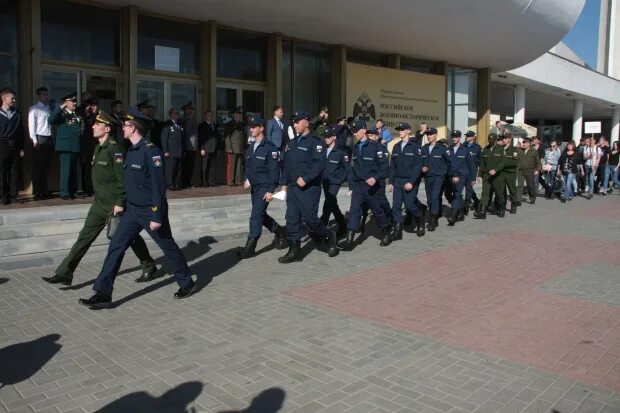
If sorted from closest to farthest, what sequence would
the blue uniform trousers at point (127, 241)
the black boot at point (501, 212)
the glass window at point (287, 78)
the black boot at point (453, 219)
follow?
1. the blue uniform trousers at point (127, 241)
2. the black boot at point (453, 219)
3. the black boot at point (501, 212)
4. the glass window at point (287, 78)

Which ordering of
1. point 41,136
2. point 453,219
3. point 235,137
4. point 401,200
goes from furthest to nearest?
point 235,137 → point 453,219 → point 401,200 → point 41,136

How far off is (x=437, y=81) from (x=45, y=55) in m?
12.4

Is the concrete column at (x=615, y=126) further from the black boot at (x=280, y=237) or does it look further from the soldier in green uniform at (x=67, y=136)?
the soldier in green uniform at (x=67, y=136)

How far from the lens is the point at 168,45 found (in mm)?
13195

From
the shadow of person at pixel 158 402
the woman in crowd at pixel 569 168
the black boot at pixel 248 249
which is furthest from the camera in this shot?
the woman in crowd at pixel 569 168

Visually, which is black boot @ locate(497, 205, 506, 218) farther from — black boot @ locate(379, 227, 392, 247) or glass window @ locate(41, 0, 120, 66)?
glass window @ locate(41, 0, 120, 66)

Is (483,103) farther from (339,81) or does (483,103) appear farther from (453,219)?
(453,219)

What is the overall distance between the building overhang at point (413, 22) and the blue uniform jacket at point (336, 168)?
4.60m

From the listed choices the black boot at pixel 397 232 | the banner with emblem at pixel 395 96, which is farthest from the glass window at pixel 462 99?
the black boot at pixel 397 232

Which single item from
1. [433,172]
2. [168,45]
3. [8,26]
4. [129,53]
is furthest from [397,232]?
[8,26]

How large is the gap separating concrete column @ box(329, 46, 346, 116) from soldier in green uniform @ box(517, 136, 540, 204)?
5050 millimetres

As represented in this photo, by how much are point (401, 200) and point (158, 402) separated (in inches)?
270

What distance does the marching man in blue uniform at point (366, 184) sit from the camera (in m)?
8.82

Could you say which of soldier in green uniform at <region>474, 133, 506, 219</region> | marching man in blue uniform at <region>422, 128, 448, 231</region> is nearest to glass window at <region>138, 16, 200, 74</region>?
marching man in blue uniform at <region>422, 128, 448, 231</region>
